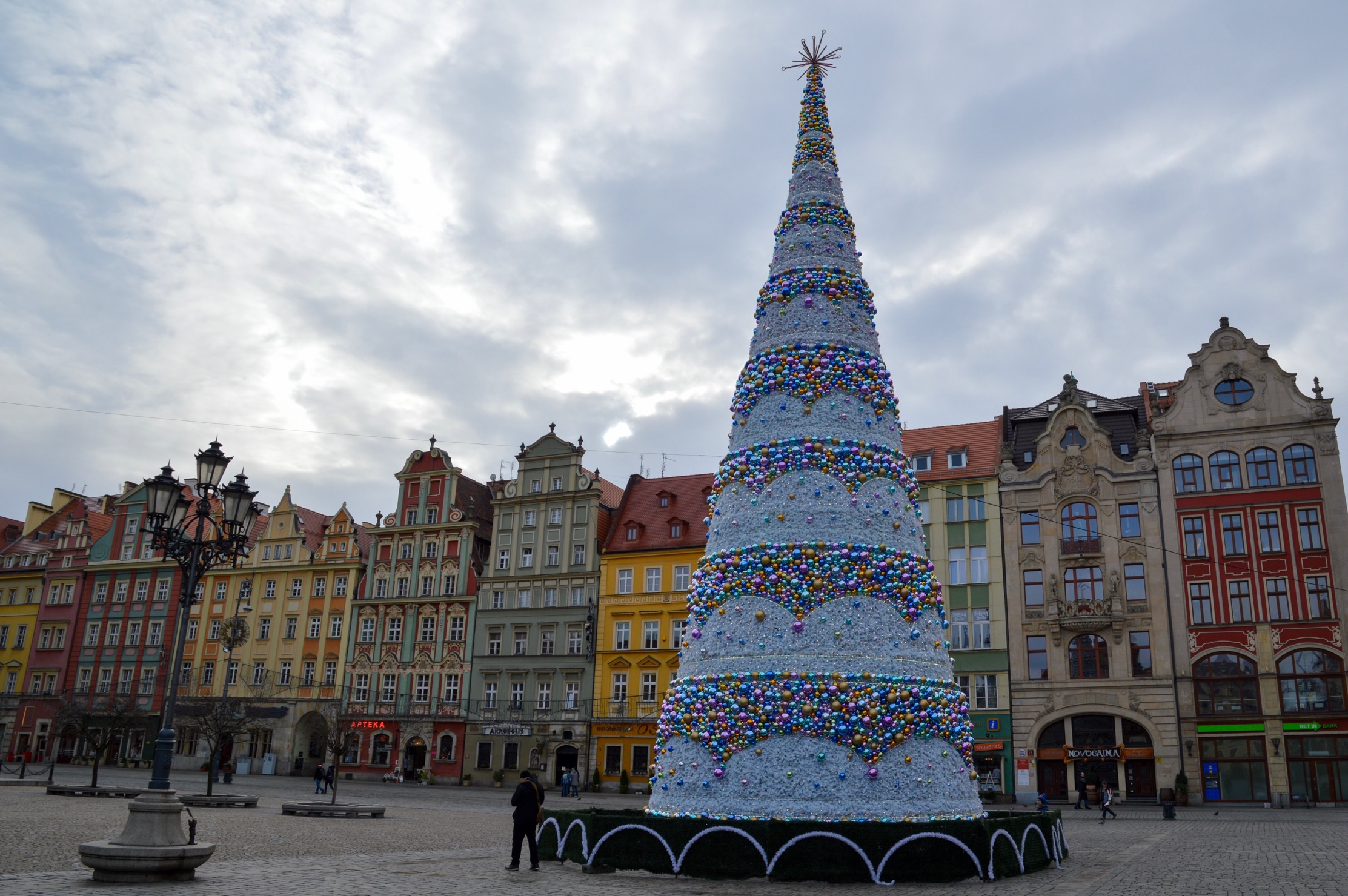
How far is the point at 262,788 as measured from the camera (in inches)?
1505

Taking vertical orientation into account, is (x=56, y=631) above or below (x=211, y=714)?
above

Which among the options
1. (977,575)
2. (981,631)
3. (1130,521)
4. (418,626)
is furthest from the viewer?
(418,626)

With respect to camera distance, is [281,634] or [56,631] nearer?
[281,634]

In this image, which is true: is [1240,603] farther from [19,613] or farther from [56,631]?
[19,613]

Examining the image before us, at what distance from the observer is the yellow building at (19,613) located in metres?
60.5

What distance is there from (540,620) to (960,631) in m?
19.6


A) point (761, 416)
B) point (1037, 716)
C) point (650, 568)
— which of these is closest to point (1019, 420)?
point (1037, 716)

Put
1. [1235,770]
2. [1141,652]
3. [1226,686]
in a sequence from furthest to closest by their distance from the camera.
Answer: [1141,652], [1226,686], [1235,770]

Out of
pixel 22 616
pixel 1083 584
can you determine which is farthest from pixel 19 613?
pixel 1083 584

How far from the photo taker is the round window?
3997cm

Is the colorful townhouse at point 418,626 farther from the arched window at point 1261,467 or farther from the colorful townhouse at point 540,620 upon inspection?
the arched window at point 1261,467

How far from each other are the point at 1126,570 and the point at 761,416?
1167 inches

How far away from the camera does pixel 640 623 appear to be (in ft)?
154

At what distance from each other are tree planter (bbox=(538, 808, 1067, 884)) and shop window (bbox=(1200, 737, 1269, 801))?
2817 centimetres
